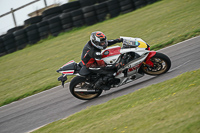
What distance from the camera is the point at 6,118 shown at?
7.81m

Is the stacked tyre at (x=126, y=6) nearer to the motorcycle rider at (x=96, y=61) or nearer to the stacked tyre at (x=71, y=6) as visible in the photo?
the stacked tyre at (x=71, y=6)

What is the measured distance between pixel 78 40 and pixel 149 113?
1196cm

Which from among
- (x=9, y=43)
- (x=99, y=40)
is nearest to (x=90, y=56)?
(x=99, y=40)

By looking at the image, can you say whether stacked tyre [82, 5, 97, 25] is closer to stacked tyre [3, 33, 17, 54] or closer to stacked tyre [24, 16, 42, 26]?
stacked tyre [24, 16, 42, 26]

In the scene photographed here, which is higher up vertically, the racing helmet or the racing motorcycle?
the racing helmet

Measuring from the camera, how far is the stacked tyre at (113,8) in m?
17.3

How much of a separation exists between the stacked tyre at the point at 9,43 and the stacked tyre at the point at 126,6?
8820 millimetres

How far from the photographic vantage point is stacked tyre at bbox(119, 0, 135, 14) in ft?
57.4

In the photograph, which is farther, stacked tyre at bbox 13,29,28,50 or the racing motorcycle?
stacked tyre at bbox 13,29,28,50

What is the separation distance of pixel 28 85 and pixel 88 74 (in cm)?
483

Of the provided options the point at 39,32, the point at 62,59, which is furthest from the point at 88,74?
the point at 39,32

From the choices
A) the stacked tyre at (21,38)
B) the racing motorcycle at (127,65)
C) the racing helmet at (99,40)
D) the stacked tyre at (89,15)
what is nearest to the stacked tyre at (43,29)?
the stacked tyre at (21,38)

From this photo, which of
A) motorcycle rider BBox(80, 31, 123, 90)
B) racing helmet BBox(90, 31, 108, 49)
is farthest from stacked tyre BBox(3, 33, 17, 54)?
racing helmet BBox(90, 31, 108, 49)

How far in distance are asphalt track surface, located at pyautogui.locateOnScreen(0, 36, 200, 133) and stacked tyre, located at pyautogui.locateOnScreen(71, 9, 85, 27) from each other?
9.56 metres
